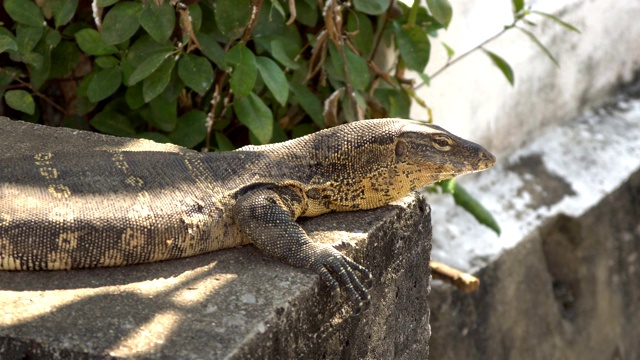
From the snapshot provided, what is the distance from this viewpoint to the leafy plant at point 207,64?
150 inches

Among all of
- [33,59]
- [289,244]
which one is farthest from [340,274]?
[33,59]

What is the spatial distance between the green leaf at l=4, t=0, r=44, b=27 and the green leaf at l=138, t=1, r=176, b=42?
53cm

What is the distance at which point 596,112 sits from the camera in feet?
24.0

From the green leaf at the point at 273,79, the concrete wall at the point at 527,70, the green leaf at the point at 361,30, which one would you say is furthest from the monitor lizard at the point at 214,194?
the concrete wall at the point at 527,70

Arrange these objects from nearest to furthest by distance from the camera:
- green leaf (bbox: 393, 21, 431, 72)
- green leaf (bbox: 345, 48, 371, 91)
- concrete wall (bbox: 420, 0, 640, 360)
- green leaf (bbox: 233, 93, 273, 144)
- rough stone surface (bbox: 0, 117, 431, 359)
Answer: rough stone surface (bbox: 0, 117, 431, 359) < green leaf (bbox: 233, 93, 273, 144) < green leaf (bbox: 345, 48, 371, 91) < green leaf (bbox: 393, 21, 431, 72) < concrete wall (bbox: 420, 0, 640, 360)

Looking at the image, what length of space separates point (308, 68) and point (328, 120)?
→ 12.4 inches

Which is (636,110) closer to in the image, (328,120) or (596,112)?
(596,112)

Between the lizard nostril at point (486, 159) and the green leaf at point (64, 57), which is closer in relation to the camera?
the lizard nostril at point (486, 159)

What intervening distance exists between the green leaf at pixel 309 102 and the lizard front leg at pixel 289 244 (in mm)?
1389

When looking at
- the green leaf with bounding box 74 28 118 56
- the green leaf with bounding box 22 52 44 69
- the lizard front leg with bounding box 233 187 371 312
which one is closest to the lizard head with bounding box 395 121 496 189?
the lizard front leg with bounding box 233 187 371 312

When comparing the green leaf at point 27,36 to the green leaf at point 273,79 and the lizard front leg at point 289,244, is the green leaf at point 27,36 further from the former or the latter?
the lizard front leg at point 289,244

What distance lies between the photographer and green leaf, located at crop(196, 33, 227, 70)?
3.92 metres

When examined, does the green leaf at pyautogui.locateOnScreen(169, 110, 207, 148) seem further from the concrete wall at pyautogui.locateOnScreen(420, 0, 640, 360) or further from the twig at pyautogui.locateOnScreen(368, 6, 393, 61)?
the concrete wall at pyautogui.locateOnScreen(420, 0, 640, 360)

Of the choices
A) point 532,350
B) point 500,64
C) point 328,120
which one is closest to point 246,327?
point 328,120
